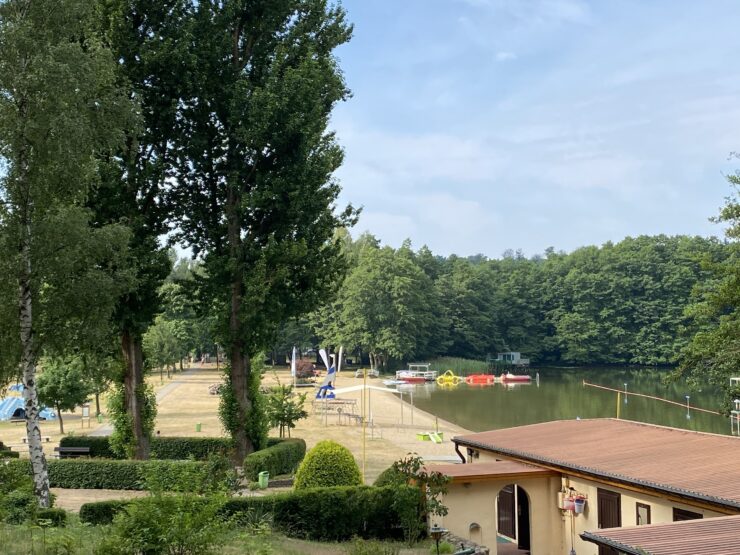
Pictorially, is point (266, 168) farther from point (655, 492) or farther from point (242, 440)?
point (655, 492)

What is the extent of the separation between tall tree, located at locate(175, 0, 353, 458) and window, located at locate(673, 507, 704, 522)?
43.9 feet

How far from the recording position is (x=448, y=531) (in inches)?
576

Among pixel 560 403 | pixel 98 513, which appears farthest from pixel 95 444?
pixel 560 403

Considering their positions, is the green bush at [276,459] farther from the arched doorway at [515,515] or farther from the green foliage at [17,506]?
the green foliage at [17,506]

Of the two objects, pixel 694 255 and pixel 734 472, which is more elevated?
pixel 694 255

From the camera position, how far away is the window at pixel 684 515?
463 inches

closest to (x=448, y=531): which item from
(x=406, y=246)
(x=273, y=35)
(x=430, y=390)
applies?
(x=273, y=35)

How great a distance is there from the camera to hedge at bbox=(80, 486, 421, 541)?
14391 mm

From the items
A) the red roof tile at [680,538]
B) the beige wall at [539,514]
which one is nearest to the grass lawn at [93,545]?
the beige wall at [539,514]

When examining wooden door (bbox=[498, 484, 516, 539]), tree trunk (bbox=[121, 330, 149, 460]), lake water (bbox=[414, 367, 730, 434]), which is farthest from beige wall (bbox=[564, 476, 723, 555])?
lake water (bbox=[414, 367, 730, 434])

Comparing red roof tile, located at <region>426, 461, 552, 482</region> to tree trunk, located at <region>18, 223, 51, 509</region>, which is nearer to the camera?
tree trunk, located at <region>18, 223, 51, 509</region>

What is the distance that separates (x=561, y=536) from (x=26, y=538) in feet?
36.4

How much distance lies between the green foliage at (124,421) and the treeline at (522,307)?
58514 mm

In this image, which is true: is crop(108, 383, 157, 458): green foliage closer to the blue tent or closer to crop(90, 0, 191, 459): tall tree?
crop(90, 0, 191, 459): tall tree
